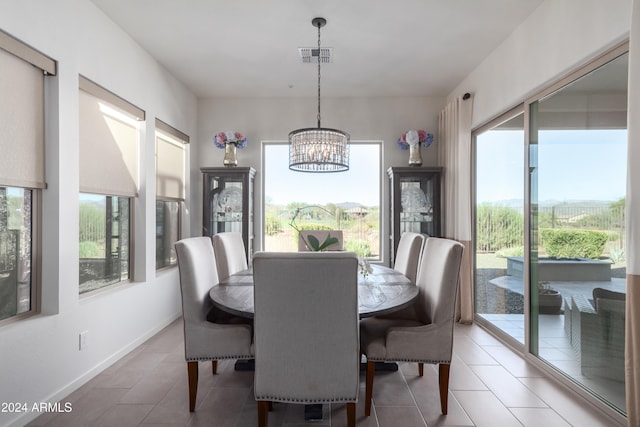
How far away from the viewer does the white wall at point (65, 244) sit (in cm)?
193

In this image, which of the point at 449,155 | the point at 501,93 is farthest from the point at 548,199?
the point at 449,155

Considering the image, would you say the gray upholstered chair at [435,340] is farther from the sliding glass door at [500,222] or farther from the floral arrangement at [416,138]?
the floral arrangement at [416,138]

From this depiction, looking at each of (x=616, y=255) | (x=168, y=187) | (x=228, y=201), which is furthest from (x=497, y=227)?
(x=168, y=187)

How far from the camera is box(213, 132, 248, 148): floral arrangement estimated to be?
418 cm

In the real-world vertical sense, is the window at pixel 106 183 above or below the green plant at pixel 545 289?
above

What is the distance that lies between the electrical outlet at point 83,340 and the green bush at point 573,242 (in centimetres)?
336

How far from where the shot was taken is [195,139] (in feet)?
14.6

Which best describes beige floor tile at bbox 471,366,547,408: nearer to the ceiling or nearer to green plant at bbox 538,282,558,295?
green plant at bbox 538,282,558,295

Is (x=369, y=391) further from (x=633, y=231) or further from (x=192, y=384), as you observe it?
(x=633, y=231)

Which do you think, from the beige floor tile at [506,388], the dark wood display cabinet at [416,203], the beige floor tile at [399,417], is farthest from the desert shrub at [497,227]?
the beige floor tile at [399,417]

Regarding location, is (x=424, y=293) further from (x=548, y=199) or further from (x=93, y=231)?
(x=93, y=231)

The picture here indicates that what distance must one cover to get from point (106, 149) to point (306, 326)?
2276 mm

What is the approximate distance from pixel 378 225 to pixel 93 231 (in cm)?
317

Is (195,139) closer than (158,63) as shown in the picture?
No
